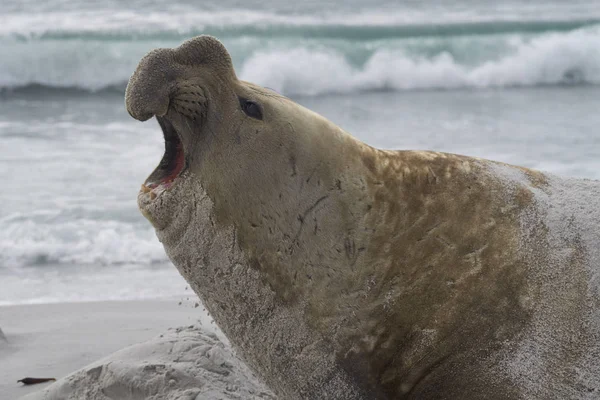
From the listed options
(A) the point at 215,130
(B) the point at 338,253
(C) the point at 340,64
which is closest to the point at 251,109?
(A) the point at 215,130

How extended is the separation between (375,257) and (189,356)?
1.43 metres

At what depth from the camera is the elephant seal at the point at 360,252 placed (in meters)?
2.66

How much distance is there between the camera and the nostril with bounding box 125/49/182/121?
2.80 metres

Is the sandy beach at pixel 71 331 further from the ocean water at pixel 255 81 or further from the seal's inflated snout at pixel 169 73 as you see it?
the seal's inflated snout at pixel 169 73

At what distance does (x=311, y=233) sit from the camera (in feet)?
9.04

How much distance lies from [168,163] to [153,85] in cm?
30

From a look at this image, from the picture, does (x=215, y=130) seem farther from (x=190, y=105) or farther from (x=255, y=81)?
(x=255, y=81)

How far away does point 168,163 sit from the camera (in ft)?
9.77

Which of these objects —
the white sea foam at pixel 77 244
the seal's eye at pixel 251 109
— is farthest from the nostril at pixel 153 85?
the white sea foam at pixel 77 244

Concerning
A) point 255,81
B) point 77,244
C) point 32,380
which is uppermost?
point 32,380

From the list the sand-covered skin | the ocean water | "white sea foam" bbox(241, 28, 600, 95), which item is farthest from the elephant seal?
"white sea foam" bbox(241, 28, 600, 95)

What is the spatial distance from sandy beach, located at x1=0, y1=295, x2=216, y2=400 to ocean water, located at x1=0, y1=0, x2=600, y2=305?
33 cm

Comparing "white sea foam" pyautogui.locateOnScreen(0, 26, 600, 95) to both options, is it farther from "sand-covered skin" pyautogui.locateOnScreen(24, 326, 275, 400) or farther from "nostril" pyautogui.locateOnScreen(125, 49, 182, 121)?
"nostril" pyautogui.locateOnScreen(125, 49, 182, 121)

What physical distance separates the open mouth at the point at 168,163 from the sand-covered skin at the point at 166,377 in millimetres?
1044
